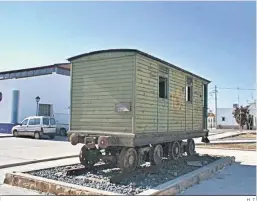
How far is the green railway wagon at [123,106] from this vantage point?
302 inches

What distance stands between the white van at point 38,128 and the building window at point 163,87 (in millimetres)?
13843

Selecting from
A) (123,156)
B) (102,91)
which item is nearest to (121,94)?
(102,91)

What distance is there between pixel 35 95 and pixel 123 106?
20497 mm

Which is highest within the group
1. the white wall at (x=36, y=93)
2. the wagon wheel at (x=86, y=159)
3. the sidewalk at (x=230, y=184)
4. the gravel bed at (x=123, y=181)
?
the white wall at (x=36, y=93)

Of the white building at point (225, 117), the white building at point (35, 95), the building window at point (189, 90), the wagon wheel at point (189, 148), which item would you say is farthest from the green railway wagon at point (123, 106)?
the white building at point (225, 117)

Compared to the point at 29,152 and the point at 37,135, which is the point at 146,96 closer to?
the point at 29,152

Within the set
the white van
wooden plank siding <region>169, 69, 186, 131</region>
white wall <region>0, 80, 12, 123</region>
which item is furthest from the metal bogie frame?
white wall <region>0, 80, 12, 123</region>

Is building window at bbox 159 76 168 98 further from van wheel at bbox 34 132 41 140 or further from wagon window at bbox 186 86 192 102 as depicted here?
van wheel at bbox 34 132 41 140

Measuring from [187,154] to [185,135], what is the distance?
1.50 m

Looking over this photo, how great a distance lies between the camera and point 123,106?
7.71 meters

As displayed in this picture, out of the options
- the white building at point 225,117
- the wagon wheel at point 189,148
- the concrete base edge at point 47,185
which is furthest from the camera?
the white building at point 225,117

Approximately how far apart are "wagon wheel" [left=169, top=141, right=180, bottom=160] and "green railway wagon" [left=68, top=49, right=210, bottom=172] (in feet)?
1.72

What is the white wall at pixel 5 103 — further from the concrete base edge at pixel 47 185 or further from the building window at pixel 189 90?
the concrete base edge at pixel 47 185

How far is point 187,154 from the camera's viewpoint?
1192cm
